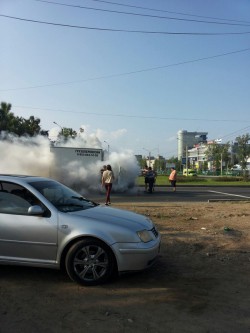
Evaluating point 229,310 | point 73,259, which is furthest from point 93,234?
point 229,310

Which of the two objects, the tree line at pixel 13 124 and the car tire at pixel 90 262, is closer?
the car tire at pixel 90 262

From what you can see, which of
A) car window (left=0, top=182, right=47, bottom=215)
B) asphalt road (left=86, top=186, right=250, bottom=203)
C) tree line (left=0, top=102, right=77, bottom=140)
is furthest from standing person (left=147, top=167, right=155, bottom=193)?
car window (left=0, top=182, right=47, bottom=215)

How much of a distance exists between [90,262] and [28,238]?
91 centimetres

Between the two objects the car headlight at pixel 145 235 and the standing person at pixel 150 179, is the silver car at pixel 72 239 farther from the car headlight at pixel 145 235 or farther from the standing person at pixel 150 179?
the standing person at pixel 150 179

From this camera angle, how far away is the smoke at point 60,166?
25000 mm

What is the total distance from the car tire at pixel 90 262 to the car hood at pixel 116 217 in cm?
36

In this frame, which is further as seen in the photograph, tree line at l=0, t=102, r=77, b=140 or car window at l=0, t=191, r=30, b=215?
tree line at l=0, t=102, r=77, b=140

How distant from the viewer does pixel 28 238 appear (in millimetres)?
5578

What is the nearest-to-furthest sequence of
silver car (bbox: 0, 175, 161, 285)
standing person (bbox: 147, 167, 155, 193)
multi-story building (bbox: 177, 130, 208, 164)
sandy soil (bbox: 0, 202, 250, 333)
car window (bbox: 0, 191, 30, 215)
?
sandy soil (bbox: 0, 202, 250, 333), silver car (bbox: 0, 175, 161, 285), car window (bbox: 0, 191, 30, 215), standing person (bbox: 147, 167, 155, 193), multi-story building (bbox: 177, 130, 208, 164)

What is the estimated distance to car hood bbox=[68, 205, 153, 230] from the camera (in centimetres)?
564

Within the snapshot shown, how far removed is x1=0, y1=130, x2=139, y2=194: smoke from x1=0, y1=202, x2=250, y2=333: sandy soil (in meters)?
17.9

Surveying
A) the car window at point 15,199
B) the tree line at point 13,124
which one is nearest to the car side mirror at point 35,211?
the car window at point 15,199

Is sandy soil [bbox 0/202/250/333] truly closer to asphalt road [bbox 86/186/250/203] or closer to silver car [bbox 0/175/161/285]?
silver car [bbox 0/175/161/285]

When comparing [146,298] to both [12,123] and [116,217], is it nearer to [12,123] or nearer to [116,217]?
[116,217]
